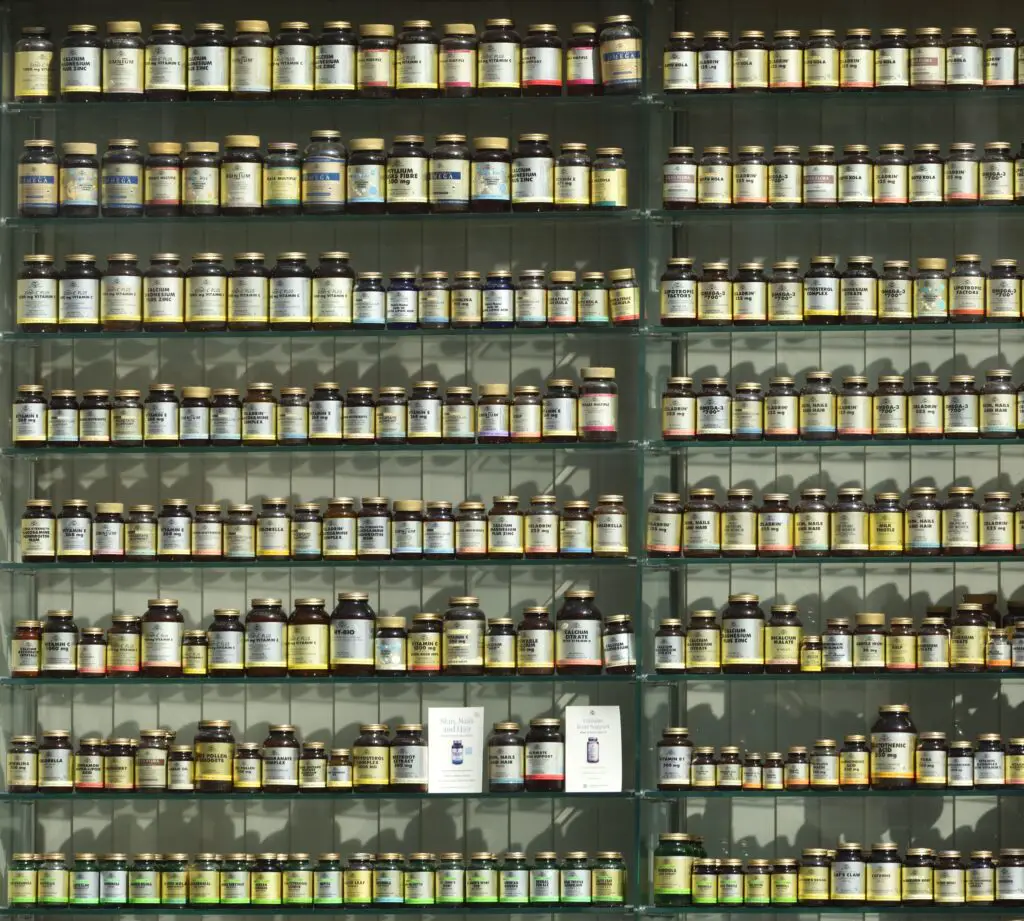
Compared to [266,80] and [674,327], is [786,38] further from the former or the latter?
[266,80]

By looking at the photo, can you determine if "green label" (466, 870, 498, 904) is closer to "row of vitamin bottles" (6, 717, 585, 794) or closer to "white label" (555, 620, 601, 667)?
"row of vitamin bottles" (6, 717, 585, 794)

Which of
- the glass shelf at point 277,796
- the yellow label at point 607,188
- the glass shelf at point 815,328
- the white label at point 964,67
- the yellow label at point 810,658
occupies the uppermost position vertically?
the white label at point 964,67

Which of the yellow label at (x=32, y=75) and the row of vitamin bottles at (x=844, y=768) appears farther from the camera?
the yellow label at (x=32, y=75)

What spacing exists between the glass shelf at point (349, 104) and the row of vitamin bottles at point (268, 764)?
5.27 ft

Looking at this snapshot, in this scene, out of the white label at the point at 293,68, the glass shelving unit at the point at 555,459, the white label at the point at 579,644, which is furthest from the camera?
the glass shelving unit at the point at 555,459

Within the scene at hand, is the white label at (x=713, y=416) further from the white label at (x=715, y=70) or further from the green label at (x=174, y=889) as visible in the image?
the green label at (x=174, y=889)

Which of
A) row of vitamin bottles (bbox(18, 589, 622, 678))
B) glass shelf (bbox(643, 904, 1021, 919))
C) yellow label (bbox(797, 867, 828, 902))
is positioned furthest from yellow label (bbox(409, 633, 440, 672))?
yellow label (bbox(797, 867, 828, 902))

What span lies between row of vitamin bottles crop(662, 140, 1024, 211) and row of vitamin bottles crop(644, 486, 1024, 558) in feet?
2.44

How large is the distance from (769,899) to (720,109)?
2085 millimetres

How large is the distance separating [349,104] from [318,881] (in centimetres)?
200

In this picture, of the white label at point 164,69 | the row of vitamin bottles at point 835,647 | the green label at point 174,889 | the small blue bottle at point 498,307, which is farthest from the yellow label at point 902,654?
the white label at point 164,69

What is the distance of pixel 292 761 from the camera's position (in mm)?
4410

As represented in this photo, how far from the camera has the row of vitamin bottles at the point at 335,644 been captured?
14.5ft

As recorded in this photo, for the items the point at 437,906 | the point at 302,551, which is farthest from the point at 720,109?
the point at 437,906
